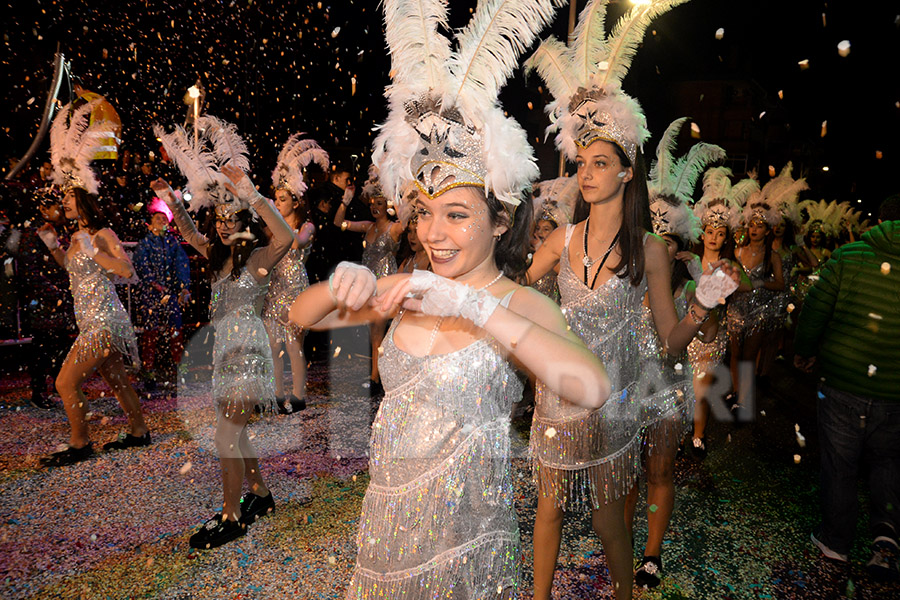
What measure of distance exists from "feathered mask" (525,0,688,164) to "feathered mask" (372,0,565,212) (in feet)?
3.48

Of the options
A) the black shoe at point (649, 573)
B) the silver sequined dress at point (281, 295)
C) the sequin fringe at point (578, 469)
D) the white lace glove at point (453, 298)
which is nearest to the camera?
the white lace glove at point (453, 298)

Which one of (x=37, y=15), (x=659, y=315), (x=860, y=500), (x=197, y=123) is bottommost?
(x=860, y=500)

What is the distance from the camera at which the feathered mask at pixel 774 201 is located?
21.2ft

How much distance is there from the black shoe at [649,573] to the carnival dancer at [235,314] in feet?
7.79

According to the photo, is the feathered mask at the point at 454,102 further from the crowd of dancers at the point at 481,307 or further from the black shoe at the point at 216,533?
the black shoe at the point at 216,533

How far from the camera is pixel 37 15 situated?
7.60 metres

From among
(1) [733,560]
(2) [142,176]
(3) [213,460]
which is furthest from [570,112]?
(2) [142,176]

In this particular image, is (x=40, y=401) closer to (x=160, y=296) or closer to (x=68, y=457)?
(x=68, y=457)

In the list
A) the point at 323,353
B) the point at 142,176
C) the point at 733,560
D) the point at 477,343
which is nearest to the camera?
the point at 477,343

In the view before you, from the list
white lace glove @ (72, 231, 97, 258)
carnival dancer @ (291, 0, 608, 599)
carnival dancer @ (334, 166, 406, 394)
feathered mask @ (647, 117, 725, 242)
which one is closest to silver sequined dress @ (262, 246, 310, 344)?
carnival dancer @ (334, 166, 406, 394)

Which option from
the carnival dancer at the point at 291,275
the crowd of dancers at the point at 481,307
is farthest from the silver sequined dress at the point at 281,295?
the crowd of dancers at the point at 481,307

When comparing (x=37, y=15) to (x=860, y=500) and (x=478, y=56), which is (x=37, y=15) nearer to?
(x=478, y=56)

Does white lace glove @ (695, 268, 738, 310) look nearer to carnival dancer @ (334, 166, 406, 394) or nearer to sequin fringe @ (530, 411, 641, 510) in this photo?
sequin fringe @ (530, 411, 641, 510)

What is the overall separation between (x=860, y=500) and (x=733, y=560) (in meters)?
1.80
